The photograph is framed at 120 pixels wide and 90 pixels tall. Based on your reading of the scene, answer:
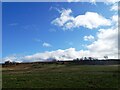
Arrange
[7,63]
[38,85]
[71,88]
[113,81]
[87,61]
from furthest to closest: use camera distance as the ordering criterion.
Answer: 1. [87,61]
2. [7,63]
3. [113,81]
4. [38,85]
5. [71,88]

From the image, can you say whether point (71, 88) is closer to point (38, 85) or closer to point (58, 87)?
point (58, 87)

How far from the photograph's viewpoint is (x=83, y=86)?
113 ft

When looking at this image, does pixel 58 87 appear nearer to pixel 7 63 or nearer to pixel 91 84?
pixel 91 84

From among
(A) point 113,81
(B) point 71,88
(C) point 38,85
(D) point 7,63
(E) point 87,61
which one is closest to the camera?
(B) point 71,88

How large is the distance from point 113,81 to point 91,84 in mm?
3982

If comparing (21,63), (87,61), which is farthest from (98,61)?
(21,63)

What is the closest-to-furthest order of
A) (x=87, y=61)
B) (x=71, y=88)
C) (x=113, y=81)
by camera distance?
(x=71, y=88), (x=113, y=81), (x=87, y=61)

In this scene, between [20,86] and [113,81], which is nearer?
[20,86]

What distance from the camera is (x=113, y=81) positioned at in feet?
126

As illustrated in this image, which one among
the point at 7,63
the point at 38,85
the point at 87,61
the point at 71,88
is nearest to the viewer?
the point at 71,88

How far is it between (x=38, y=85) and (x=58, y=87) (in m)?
2.75

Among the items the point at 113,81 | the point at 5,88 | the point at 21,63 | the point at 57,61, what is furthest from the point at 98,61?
the point at 5,88

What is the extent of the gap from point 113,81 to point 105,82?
1.59 meters

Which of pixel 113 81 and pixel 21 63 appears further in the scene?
pixel 21 63
